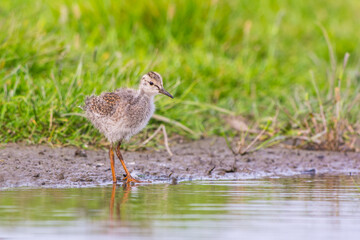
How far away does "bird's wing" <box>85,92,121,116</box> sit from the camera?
6.81 m

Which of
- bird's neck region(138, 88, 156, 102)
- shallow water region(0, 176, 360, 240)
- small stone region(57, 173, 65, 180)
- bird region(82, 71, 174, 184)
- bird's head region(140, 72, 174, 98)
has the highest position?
bird's head region(140, 72, 174, 98)

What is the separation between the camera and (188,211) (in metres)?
4.76

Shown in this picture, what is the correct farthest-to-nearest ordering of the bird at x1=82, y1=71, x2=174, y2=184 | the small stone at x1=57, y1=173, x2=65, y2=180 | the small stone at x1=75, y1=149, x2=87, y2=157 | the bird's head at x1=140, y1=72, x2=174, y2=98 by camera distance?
the small stone at x1=75, y1=149, x2=87, y2=157
the bird's head at x1=140, y1=72, x2=174, y2=98
the bird at x1=82, y1=71, x2=174, y2=184
the small stone at x1=57, y1=173, x2=65, y2=180

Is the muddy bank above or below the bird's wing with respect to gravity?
below

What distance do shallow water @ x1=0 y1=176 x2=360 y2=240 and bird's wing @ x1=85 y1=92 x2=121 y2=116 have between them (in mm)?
912

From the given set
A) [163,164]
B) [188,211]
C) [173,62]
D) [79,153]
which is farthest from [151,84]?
[173,62]

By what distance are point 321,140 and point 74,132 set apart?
9.58 feet

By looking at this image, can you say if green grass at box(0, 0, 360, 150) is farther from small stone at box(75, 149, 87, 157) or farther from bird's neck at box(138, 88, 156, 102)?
bird's neck at box(138, 88, 156, 102)

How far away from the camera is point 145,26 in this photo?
11844 mm

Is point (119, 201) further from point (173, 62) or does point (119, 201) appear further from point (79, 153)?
point (173, 62)

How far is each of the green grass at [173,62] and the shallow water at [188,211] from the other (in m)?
2.10

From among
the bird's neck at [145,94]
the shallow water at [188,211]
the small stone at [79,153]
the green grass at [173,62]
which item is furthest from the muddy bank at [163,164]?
the bird's neck at [145,94]

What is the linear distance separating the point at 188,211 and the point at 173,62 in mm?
5794

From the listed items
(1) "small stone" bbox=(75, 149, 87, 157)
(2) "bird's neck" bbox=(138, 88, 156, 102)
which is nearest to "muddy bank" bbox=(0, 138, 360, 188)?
(1) "small stone" bbox=(75, 149, 87, 157)
